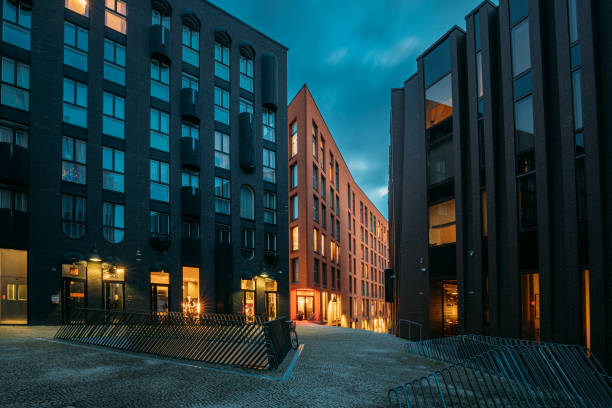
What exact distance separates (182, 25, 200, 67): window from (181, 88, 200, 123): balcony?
109 inches

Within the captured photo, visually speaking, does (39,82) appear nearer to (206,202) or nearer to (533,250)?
(206,202)

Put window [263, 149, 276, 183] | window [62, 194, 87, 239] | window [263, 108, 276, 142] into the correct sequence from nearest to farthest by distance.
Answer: window [62, 194, 87, 239]
window [263, 149, 276, 183]
window [263, 108, 276, 142]

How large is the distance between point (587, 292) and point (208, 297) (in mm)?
23262

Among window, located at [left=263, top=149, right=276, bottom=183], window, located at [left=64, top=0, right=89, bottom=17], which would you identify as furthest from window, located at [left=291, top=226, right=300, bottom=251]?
window, located at [left=64, top=0, right=89, bottom=17]

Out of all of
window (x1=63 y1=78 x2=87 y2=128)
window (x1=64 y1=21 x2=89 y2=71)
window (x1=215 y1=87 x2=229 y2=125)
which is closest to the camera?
window (x1=63 y1=78 x2=87 y2=128)

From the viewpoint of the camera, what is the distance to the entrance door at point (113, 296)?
82.3 feet

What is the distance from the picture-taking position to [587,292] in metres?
13.6

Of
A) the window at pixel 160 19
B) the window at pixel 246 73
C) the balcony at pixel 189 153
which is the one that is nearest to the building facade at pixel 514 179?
the balcony at pixel 189 153

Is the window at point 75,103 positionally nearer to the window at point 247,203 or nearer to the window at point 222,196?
the window at point 222,196

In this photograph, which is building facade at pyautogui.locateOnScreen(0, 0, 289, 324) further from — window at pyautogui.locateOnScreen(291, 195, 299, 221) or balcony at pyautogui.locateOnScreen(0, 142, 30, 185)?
window at pyautogui.locateOnScreen(291, 195, 299, 221)

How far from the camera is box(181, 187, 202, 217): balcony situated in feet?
96.8

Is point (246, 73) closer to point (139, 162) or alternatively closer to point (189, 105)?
point (189, 105)

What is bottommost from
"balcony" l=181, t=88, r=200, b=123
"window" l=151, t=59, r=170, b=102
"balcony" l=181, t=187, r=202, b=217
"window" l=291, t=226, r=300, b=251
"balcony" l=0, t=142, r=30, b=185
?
"window" l=291, t=226, r=300, b=251

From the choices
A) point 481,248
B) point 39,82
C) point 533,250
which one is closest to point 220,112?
point 39,82
